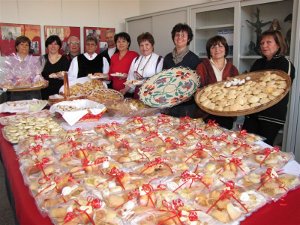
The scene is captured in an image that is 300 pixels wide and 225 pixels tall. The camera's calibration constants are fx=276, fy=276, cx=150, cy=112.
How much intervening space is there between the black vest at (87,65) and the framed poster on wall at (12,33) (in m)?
1.48

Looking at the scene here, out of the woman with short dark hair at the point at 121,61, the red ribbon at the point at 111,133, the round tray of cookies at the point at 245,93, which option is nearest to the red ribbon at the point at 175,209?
the red ribbon at the point at 111,133

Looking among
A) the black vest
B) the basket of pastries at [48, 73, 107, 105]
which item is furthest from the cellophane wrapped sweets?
the black vest

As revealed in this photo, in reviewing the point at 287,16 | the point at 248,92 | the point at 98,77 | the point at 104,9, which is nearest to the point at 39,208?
the point at 248,92

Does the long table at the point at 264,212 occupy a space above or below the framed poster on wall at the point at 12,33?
below

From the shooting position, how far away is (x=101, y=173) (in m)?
1.02

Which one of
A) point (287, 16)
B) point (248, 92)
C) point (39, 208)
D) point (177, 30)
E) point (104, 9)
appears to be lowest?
point (39, 208)

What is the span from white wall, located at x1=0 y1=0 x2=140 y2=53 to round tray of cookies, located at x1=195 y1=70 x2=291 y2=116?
3240 millimetres

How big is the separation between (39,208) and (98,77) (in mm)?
1840

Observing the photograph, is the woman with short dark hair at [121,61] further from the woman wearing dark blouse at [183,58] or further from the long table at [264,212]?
the long table at [264,212]

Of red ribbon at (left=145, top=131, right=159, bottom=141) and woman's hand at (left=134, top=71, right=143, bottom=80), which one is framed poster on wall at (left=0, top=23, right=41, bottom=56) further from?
red ribbon at (left=145, top=131, right=159, bottom=141)

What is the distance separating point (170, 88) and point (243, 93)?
54 centimetres

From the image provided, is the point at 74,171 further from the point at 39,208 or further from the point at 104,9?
the point at 104,9

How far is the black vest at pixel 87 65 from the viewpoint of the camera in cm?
299

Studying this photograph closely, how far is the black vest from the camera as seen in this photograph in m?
2.99
